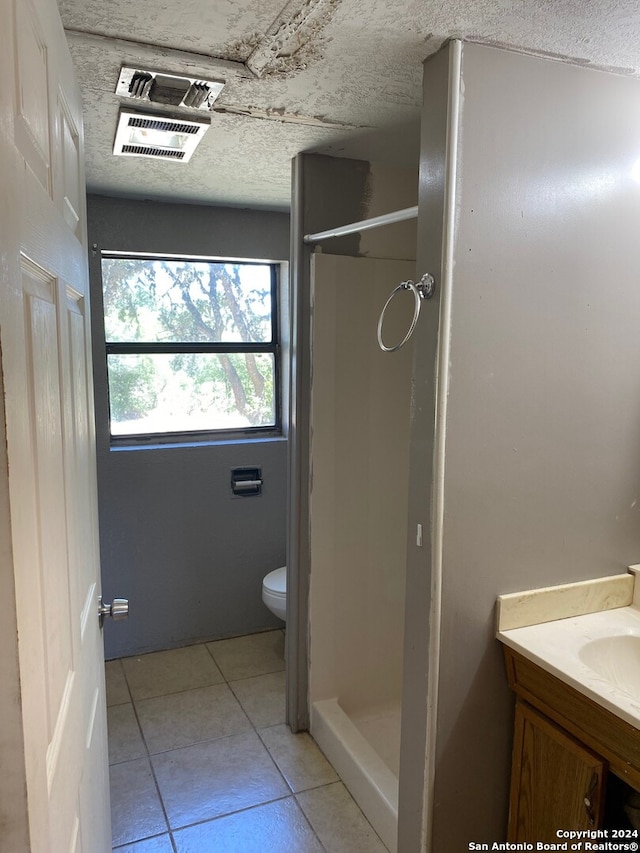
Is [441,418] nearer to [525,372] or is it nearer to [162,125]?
[525,372]

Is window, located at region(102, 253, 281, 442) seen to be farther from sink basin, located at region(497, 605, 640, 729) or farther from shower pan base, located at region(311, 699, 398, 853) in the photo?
sink basin, located at region(497, 605, 640, 729)

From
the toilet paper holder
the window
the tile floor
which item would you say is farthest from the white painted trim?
the window

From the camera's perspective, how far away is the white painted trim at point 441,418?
1.37 metres

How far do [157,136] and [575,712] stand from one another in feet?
6.57

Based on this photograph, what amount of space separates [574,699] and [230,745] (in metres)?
1.54

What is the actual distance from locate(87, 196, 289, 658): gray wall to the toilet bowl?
11.6 inches

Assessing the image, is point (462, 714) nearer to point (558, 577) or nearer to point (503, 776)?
point (503, 776)

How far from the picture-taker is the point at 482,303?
146cm

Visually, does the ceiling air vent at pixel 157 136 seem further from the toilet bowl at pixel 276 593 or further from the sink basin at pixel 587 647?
the toilet bowl at pixel 276 593

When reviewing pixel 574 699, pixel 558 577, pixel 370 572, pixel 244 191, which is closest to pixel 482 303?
pixel 558 577

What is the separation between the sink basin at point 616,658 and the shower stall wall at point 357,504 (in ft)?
3.42

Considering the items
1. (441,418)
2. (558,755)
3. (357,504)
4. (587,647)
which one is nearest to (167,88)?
(441,418)

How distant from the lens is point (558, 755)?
4.69 ft

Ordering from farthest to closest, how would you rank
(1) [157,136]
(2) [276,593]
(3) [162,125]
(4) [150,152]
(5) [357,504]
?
(2) [276,593] < (5) [357,504] < (4) [150,152] < (1) [157,136] < (3) [162,125]
